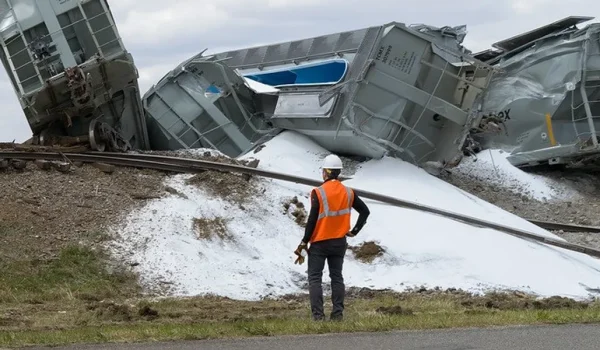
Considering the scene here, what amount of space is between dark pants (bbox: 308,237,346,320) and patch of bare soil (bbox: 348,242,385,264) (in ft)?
16.0

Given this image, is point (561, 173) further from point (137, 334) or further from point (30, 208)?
point (137, 334)

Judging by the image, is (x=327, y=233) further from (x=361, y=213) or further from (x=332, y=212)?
(x=361, y=213)

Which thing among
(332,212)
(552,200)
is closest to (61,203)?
(332,212)

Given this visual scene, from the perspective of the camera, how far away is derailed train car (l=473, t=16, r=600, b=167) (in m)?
19.6

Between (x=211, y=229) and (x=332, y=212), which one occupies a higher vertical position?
(x=332, y=212)

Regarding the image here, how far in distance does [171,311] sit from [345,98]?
27.1 ft

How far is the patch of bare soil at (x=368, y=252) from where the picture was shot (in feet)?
43.5

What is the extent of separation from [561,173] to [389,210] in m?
7.80

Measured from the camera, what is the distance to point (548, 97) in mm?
20250

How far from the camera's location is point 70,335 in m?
7.27

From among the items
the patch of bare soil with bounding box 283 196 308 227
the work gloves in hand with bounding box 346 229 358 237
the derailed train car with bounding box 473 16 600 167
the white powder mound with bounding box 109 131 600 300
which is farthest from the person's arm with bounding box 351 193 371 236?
the derailed train car with bounding box 473 16 600 167

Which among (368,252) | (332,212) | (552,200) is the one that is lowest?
(552,200)

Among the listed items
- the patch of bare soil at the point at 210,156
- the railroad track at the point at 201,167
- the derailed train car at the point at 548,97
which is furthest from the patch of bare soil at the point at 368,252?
the derailed train car at the point at 548,97

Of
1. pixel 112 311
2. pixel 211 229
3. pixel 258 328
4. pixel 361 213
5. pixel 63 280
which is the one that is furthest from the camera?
pixel 211 229
